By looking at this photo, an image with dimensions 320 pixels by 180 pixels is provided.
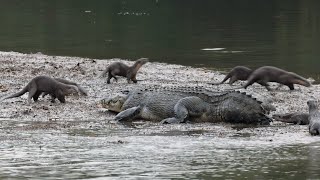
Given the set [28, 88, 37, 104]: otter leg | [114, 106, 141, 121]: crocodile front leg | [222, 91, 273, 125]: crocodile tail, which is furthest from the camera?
[28, 88, 37, 104]: otter leg

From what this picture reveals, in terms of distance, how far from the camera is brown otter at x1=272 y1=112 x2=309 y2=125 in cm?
1666

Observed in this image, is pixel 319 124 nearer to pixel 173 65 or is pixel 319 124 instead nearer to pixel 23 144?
pixel 23 144

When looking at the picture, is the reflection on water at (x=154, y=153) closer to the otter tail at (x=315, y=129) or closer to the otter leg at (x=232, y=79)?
the otter tail at (x=315, y=129)

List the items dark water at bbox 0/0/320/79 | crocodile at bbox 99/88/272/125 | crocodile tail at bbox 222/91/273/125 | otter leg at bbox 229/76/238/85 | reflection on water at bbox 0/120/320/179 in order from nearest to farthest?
reflection on water at bbox 0/120/320/179
crocodile tail at bbox 222/91/273/125
crocodile at bbox 99/88/272/125
otter leg at bbox 229/76/238/85
dark water at bbox 0/0/320/79

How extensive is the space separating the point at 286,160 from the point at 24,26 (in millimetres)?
36553

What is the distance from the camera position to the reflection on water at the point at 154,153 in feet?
39.3

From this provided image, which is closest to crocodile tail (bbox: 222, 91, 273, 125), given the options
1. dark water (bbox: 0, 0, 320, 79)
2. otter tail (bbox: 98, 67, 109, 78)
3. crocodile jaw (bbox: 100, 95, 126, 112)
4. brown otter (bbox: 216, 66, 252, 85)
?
crocodile jaw (bbox: 100, 95, 126, 112)

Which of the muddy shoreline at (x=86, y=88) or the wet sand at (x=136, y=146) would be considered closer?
the wet sand at (x=136, y=146)

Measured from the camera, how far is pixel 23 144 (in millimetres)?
14172

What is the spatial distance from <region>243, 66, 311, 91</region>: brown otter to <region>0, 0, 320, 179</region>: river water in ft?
12.9

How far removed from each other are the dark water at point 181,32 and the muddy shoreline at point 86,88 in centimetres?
304

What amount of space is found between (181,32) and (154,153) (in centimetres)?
3195

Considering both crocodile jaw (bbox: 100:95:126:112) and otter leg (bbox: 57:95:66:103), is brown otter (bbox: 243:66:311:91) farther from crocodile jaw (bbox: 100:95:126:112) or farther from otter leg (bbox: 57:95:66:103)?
otter leg (bbox: 57:95:66:103)

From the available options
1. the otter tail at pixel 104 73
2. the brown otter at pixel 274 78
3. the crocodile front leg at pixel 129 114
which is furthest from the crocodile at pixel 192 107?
the otter tail at pixel 104 73
